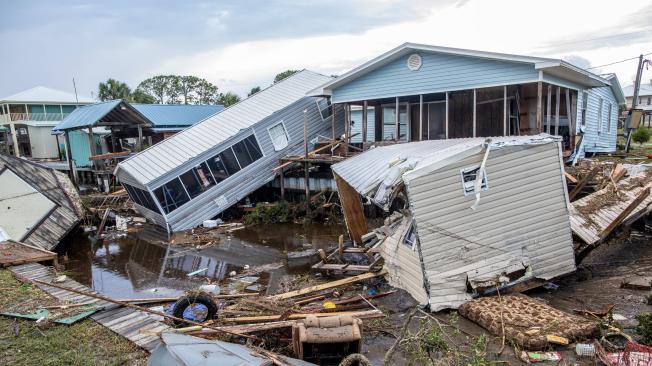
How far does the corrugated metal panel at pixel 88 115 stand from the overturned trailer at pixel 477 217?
21850 millimetres

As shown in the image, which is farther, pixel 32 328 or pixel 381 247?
pixel 381 247

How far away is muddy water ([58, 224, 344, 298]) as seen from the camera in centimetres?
1277

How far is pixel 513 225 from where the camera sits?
9.23m

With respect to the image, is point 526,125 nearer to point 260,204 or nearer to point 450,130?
point 450,130

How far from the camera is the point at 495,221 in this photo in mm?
9039

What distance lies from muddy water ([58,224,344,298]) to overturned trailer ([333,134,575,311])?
5.10 m

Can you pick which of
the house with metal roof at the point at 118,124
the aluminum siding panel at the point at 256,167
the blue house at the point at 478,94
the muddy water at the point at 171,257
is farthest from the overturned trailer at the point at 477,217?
the house with metal roof at the point at 118,124

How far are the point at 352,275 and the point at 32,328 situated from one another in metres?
6.93

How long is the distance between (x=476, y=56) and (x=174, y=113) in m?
28.8

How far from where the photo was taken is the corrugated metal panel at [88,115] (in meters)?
26.0

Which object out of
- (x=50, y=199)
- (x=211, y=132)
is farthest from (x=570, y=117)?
(x=50, y=199)

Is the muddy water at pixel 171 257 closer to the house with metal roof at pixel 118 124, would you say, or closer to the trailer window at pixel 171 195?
the trailer window at pixel 171 195

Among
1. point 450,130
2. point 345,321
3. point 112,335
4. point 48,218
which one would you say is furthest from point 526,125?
point 48,218

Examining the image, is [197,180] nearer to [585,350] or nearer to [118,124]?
[118,124]
